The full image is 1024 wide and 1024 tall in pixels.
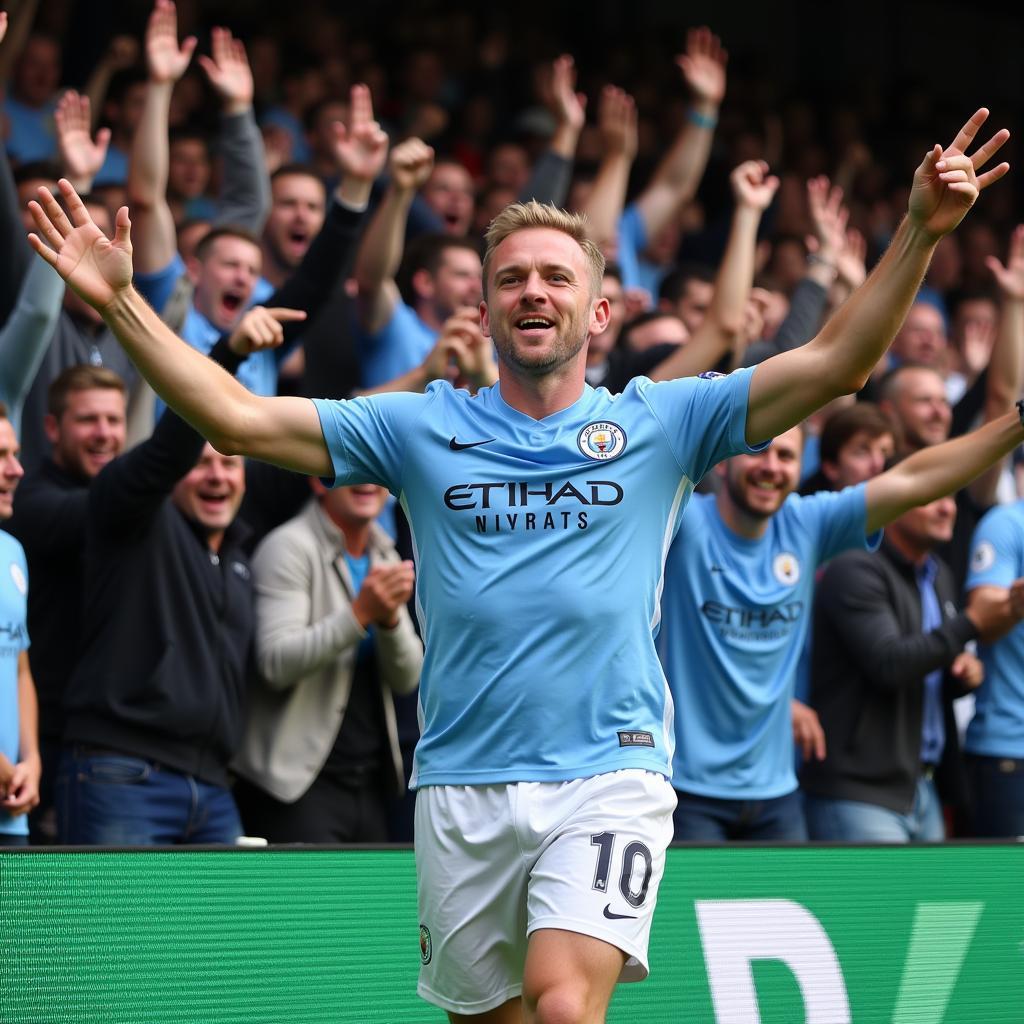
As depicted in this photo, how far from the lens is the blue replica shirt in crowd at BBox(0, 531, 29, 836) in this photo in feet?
17.3

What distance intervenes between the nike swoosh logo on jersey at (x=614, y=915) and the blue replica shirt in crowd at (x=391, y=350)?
4149mm

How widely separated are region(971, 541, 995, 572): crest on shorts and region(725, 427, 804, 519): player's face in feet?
4.54

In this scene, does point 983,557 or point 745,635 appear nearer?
point 745,635

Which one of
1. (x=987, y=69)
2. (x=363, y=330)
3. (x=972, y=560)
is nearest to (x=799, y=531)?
(x=972, y=560)

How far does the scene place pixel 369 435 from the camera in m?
4.10

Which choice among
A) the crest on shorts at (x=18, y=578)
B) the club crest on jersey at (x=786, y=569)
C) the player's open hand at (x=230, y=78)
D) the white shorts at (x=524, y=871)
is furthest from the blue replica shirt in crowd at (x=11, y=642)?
the player's open hand at (x=230, y=78)

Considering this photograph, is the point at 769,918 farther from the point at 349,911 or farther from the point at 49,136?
the point at 49,136

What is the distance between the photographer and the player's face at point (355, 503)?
21.1 feet

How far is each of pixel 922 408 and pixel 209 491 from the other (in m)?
3.64

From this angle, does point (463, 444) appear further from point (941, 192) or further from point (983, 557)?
point (983, 557)

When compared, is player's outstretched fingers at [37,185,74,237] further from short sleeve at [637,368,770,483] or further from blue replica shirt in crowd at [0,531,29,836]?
blue replica shirt in crowd at [0,531,29,836]

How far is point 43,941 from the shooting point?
431cm

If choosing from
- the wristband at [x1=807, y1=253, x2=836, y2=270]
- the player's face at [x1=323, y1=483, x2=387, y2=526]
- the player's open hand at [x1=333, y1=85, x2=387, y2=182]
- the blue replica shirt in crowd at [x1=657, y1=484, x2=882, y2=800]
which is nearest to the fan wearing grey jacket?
the player's face at [x1=323, y1=483, x2=387, y2=526]

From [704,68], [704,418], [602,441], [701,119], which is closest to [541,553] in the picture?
[602,441]
